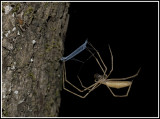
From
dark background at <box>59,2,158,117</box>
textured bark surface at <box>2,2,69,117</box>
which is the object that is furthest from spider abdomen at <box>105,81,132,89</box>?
textured bark surface at <box>2,2,69,117</box>

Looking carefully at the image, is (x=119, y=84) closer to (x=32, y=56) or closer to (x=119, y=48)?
(x=119, y=48)

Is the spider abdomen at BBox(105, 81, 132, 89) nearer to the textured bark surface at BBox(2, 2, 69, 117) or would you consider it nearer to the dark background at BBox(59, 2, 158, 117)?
the dark background at BBox(59, 2, 158, 117)

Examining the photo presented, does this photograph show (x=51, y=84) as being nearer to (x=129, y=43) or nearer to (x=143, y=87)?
(x=129, y=43)

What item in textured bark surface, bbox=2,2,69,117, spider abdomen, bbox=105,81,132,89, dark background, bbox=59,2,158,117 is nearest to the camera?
textured bark surface, bbox=2,2,69,117

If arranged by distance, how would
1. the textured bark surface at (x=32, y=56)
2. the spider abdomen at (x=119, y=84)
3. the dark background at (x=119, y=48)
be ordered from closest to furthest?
the textured bark surface at (x=32, y=56), the spider abdomen at (x=119, y=84), the dark background at (x=119, y=48)

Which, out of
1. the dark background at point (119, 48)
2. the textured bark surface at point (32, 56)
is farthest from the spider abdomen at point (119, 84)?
the textured bark surface at point (32, 56)

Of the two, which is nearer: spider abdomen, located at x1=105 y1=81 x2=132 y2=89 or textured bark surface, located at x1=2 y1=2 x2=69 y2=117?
textured bark surface, located at x1=2 y1=2 x2=69 y2=117

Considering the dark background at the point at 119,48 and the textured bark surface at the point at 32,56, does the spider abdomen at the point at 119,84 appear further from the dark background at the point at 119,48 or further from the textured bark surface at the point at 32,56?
the textured bark surface at the point at 32,56
